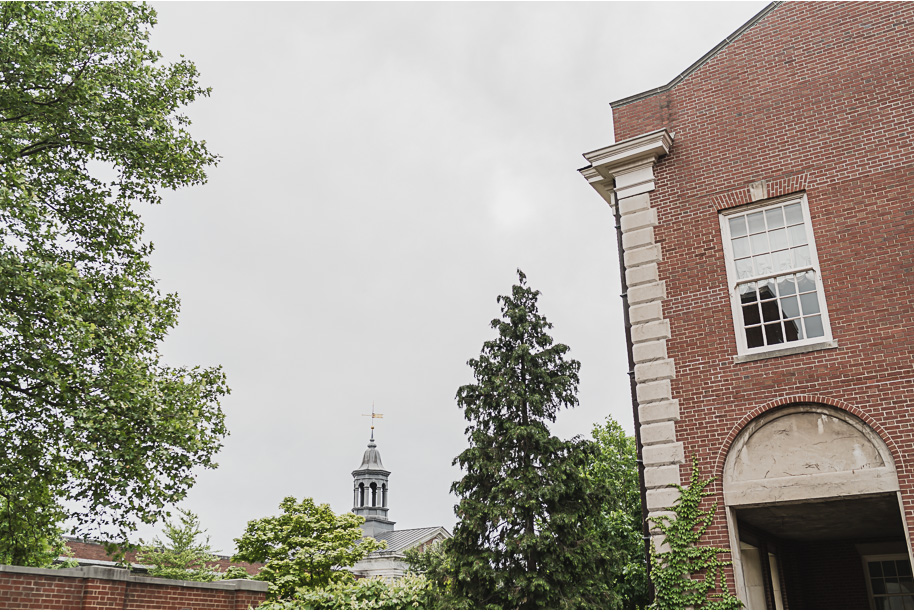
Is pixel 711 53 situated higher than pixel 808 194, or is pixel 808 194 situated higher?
pixel 711 53

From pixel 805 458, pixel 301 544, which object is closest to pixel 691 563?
pixel 805 458

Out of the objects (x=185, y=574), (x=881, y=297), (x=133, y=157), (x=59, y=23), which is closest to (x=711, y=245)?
(x=881, y=297)

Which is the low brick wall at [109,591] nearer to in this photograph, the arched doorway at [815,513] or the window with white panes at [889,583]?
the arched doorway at [815,513]

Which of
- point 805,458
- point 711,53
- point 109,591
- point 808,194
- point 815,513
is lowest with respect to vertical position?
point 109,591

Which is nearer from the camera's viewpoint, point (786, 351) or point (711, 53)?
point (786, 351)

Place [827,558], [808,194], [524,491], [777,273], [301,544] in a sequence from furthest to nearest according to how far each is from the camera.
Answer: [301,544]
[524,491]
[827,558]
[808,194]
[777,273]

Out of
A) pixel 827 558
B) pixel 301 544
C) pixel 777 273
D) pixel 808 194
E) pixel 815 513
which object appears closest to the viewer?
pixel 777 273

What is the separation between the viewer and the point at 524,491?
20.1 metres

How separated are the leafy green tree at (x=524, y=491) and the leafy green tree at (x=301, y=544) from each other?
14.4 metres

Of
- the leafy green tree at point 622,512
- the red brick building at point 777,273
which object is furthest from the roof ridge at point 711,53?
the leafy green tree at point 622,512

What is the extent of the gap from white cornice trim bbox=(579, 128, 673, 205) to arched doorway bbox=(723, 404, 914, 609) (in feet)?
15.4

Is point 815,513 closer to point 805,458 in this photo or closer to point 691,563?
point 805,458

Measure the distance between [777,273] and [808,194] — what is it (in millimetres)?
1388

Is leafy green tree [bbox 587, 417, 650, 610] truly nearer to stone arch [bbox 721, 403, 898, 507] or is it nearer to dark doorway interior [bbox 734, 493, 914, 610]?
dark doorway interior [bbox 734, 493, 914, 610]
